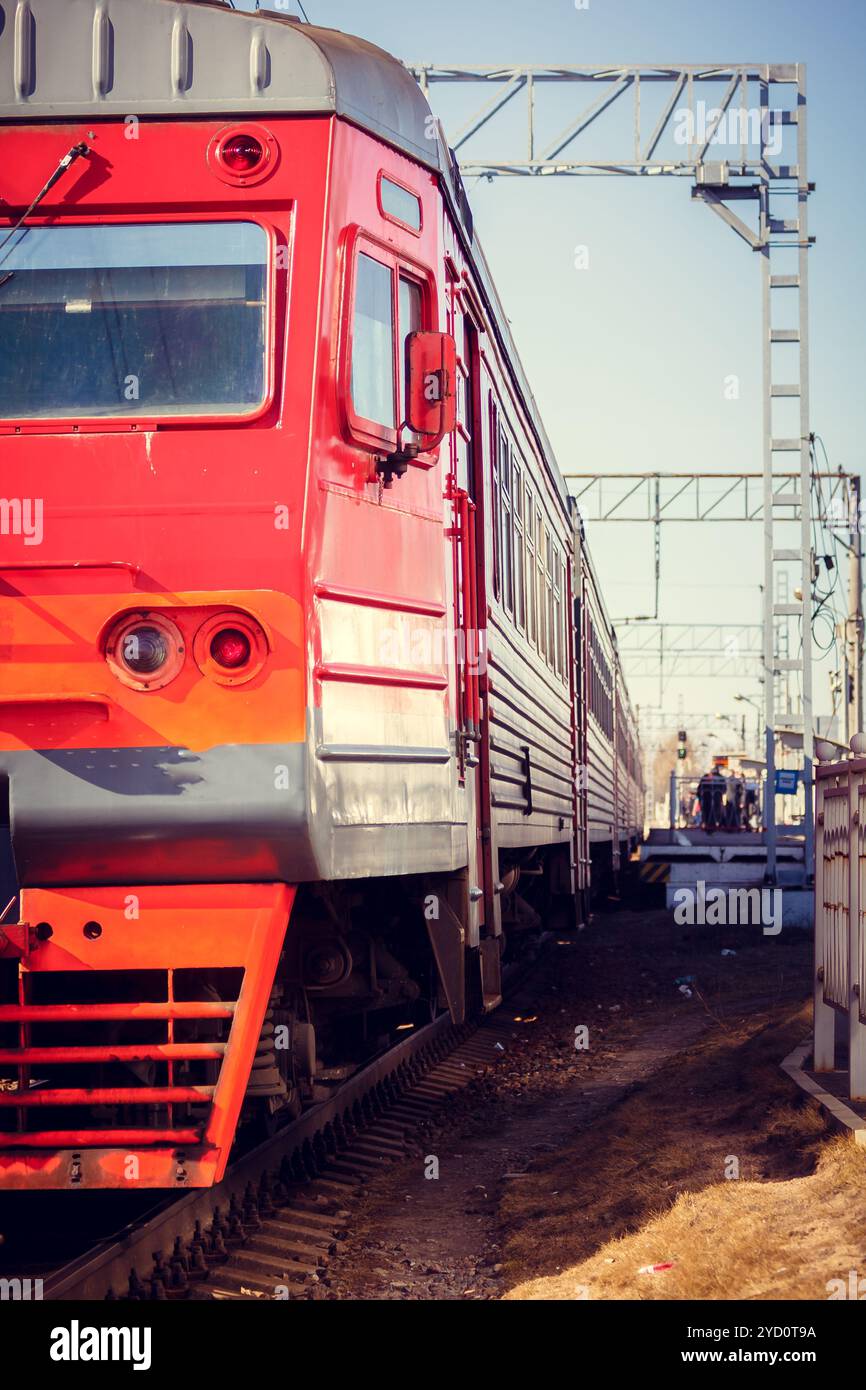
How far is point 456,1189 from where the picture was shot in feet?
24.7

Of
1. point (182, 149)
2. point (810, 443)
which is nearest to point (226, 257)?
point (182, 149)

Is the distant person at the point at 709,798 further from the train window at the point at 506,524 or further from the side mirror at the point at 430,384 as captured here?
the side mirror at the point at 430,384

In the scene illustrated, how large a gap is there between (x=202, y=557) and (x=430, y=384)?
3.85ft

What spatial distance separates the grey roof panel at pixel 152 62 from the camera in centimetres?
583

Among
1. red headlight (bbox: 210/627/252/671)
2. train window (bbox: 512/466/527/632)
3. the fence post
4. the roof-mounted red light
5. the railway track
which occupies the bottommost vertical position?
the railway track

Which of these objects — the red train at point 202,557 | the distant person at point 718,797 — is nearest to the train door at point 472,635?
the red train at point 202,557

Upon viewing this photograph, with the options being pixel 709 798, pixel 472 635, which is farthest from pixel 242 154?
pixel 709 798

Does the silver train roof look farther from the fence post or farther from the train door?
the fence post

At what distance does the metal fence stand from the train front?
8.66 feet

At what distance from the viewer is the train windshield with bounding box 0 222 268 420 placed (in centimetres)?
570

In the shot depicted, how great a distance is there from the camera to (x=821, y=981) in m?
8.25

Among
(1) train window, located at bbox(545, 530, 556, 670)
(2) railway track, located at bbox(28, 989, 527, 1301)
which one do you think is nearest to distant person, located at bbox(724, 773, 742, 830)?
(1) train window, located at bbox(545, 530, 556, 670)

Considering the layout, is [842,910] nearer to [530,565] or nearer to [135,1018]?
[135,1018]
